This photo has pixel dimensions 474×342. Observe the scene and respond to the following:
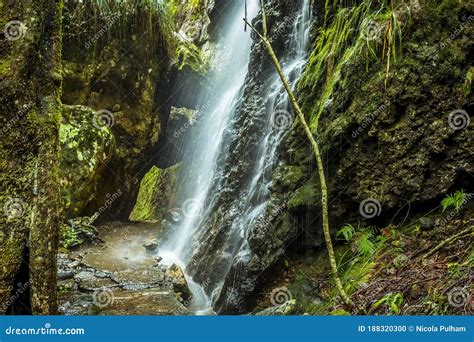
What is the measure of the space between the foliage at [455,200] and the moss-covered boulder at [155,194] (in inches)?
653

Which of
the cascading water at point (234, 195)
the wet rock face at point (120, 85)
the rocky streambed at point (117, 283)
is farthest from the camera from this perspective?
the wet rock face at point (120, 85)

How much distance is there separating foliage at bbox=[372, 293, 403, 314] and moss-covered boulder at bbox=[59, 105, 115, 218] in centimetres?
779

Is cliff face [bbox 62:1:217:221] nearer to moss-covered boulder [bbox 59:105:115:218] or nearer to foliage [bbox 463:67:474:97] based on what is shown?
moss-covered boulder [bbox 59:105:115:218]

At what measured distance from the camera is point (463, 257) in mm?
3340

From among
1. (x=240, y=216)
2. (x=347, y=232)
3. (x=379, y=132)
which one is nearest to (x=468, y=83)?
(x=379, y=132)

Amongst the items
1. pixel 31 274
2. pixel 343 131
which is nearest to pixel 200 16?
pixel 343 131

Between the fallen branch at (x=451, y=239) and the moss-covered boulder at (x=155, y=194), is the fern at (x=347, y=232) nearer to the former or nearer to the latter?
the fallen branch at (x=451, y=239)

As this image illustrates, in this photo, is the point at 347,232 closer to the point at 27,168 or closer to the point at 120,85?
the point at 27,168

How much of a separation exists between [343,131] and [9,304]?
3.93 meters

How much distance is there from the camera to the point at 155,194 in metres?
21.7

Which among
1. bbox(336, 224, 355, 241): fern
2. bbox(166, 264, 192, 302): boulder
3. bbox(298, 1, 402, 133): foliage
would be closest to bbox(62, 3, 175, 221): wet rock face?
bbox(166, 264, 192, 302): boulder

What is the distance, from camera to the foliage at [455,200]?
392 cm

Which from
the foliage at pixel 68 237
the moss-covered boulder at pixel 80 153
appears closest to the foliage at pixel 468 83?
the foliage at pixel 68 237

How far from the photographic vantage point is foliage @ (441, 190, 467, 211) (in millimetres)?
3921
